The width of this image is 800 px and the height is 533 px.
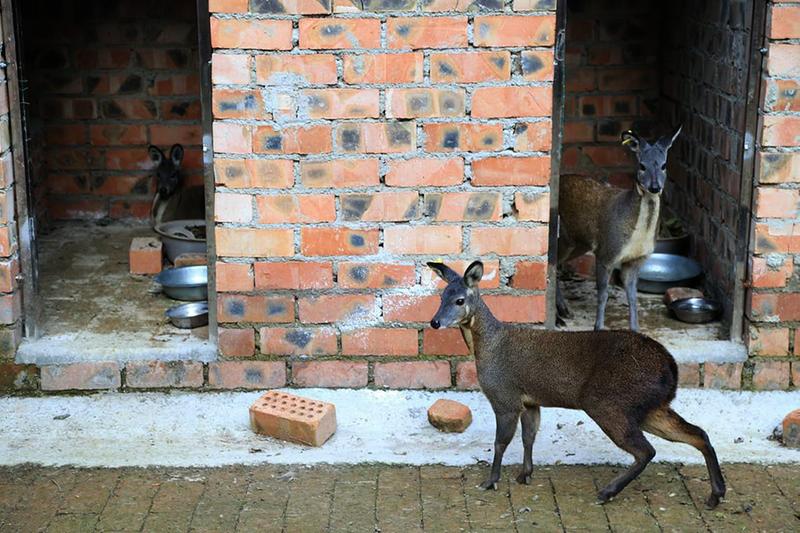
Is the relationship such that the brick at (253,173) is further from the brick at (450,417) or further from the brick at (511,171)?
the brick at (450,417)

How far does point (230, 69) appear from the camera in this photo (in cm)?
627

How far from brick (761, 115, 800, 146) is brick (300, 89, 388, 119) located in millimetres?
2058

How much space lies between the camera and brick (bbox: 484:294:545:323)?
6586 millimetres

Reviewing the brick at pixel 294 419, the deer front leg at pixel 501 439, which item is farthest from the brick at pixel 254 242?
the deer front leg at pixel 501 439

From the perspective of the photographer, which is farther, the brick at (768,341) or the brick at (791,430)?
the brick at (768,341)

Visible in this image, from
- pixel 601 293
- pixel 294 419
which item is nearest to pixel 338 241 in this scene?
pixel 294 419

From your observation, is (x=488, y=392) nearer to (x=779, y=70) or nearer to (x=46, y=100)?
(x=779, y=70)

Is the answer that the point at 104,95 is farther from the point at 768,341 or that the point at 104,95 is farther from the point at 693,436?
the point at 693,436

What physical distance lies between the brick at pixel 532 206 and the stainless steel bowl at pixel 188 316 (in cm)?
197

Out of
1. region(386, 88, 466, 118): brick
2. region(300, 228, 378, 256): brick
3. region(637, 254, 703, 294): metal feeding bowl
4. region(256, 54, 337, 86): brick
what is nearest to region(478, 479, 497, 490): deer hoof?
region(300, 228, 378, 256): brick

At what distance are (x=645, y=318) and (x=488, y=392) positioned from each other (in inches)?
82.7

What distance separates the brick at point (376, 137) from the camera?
6355 millimetres

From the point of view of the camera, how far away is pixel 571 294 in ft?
26.5

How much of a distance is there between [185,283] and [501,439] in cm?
274
